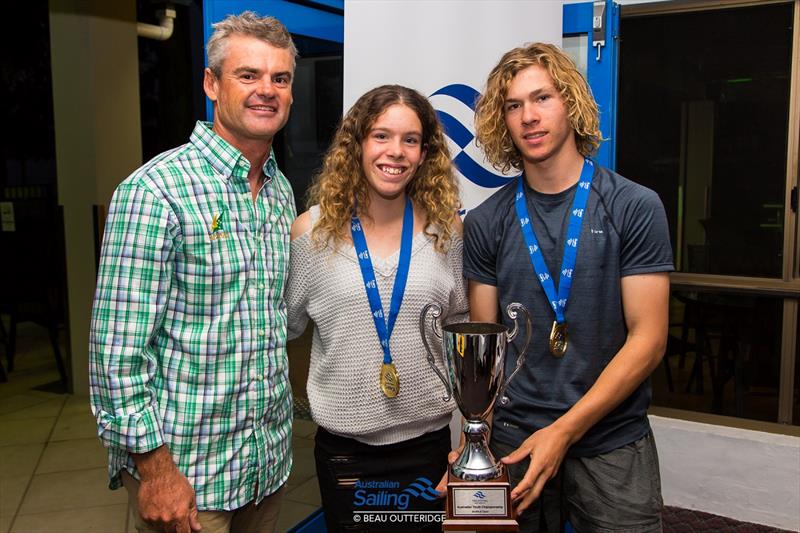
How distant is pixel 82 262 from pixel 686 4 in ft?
13.2

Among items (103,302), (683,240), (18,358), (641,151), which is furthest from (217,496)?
(18,358)

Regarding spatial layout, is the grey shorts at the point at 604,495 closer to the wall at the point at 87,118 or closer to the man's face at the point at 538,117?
the man's face at the point at 538,117

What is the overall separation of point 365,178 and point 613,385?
766 mm

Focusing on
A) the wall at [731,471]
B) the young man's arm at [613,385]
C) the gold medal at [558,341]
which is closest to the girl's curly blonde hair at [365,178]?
the gold medal at [558,341]

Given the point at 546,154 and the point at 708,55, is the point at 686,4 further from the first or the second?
the point at 546,154

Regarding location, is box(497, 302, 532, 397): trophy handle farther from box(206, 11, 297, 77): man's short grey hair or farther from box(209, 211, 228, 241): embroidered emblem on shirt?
box(206, 11, 297, 77): man's short grey hair

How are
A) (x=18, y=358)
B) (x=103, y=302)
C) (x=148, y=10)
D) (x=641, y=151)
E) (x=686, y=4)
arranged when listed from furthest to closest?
1. (x=18, y=358)
2. (x=148, y=10)
3. (x=641, y=151)
4. (x=686, y=4)
5. (x=103, y=302)

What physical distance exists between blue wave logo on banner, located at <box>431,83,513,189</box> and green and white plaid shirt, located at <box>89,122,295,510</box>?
73cm

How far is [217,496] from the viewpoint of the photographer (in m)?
1.67

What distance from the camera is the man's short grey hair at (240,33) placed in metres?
1.69

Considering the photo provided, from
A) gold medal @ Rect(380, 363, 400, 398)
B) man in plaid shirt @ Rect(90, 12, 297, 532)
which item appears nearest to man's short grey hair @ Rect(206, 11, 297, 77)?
man in plaid shirt @ Rect(90, 12, 297, 532)

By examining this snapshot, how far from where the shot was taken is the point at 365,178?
1.93 m

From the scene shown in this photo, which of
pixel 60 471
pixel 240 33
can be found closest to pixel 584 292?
pixel 240 33

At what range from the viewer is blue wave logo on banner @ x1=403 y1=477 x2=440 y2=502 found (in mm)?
1903
